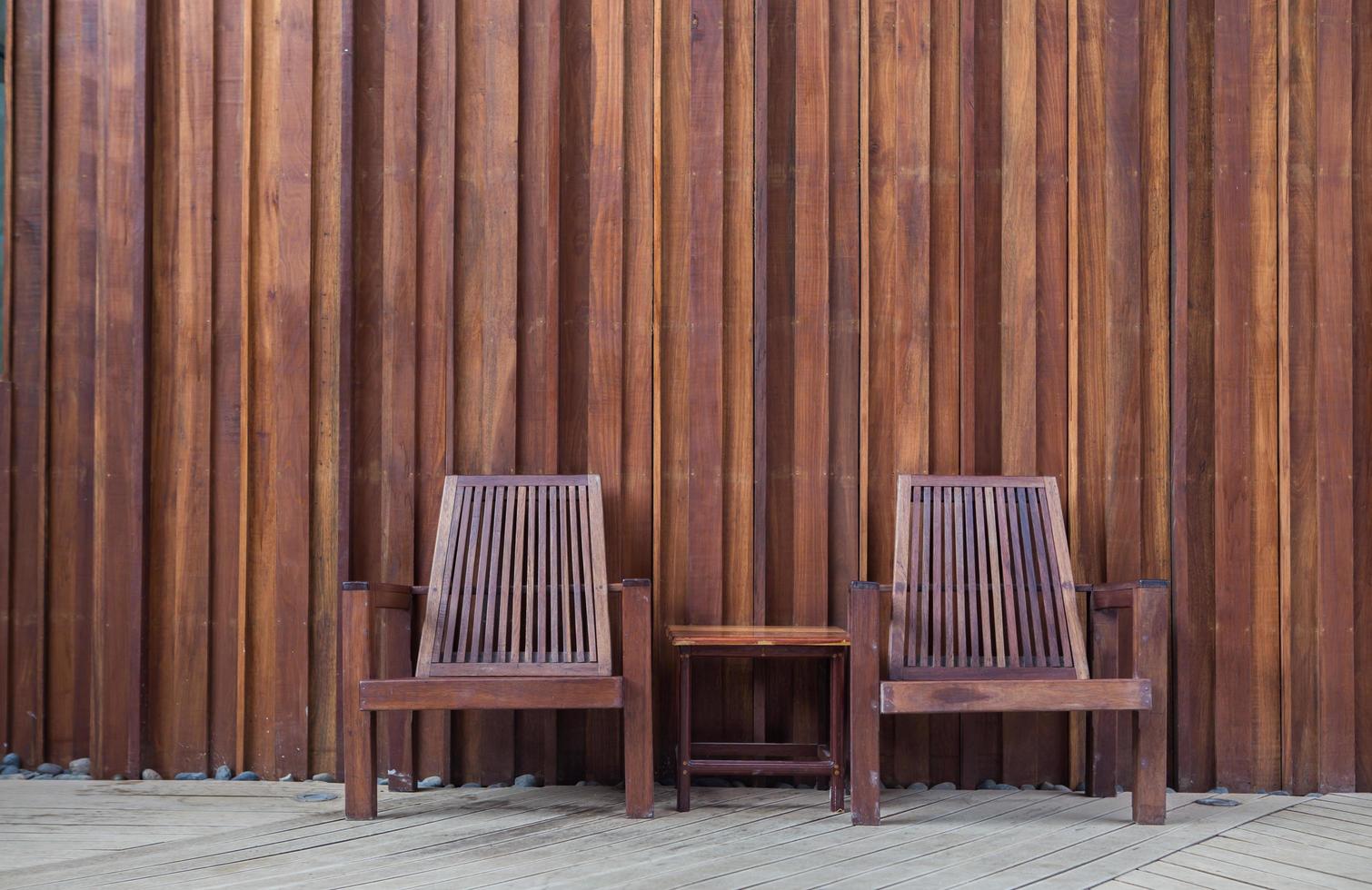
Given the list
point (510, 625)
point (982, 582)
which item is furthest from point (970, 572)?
point (510, 625)

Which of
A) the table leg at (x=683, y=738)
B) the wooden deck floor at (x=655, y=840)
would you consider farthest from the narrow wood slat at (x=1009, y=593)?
the table leg at (x=683, y=738)

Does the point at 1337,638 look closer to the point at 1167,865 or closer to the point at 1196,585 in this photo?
the point at 1196,585

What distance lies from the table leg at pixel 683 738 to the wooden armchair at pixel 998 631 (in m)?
0.47

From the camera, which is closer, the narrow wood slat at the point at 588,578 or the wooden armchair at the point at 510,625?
the wooden armchair at the point at 510,625

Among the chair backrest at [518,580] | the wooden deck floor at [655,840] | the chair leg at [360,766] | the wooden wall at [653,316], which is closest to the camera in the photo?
the wooden deck floor at [655,840]

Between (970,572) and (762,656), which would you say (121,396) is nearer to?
(762,656)

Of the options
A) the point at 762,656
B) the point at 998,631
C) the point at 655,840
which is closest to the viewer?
the point at 655,840

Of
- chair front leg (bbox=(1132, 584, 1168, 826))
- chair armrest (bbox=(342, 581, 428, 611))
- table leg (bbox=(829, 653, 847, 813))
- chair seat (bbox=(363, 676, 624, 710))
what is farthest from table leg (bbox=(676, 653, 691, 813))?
chair front leg (bbox=(1132, 584, 1168, 826))

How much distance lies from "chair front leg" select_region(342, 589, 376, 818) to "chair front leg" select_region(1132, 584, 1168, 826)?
208 centimetres

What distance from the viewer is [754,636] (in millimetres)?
3113

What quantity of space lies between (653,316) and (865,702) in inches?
56.7

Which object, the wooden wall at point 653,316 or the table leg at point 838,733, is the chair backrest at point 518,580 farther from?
the table leg at point 838,733

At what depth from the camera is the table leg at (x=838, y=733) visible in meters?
3.10

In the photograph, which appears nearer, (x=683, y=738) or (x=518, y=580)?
(x=683, y=738)
